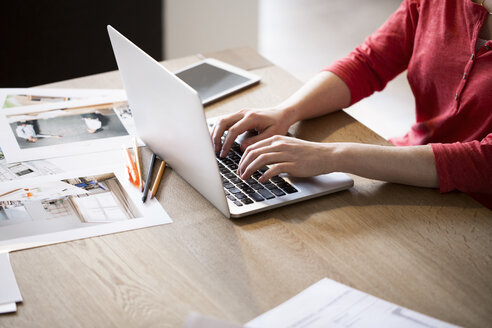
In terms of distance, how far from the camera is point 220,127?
3.73ft

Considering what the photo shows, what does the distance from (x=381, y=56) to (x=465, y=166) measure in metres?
0.42

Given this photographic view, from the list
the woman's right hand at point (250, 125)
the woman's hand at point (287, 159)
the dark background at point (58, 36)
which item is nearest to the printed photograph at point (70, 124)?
the woman's right hand at point (250, 125)

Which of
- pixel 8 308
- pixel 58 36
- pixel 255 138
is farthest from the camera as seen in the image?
pixel 58 36

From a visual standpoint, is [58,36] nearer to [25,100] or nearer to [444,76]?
[25,100]

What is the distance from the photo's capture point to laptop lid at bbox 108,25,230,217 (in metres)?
0.89

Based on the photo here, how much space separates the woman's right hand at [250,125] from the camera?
1.13m

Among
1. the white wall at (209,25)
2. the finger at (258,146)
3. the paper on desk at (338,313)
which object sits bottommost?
the white wall at (209,25)

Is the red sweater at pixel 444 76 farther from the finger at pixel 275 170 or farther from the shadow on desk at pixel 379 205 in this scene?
the finger at pixel 275 170

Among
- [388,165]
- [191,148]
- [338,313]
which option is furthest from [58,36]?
[338,313]

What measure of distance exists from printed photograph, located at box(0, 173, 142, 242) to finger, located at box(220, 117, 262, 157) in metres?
0.21

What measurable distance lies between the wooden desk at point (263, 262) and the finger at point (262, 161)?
0.08 metres

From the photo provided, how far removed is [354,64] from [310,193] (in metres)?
0.48

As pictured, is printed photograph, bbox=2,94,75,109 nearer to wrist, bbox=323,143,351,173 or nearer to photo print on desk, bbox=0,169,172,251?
photo print on desk, bbox=0,169,172,251

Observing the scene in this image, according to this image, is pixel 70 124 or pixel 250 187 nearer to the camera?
pixel 250 187
